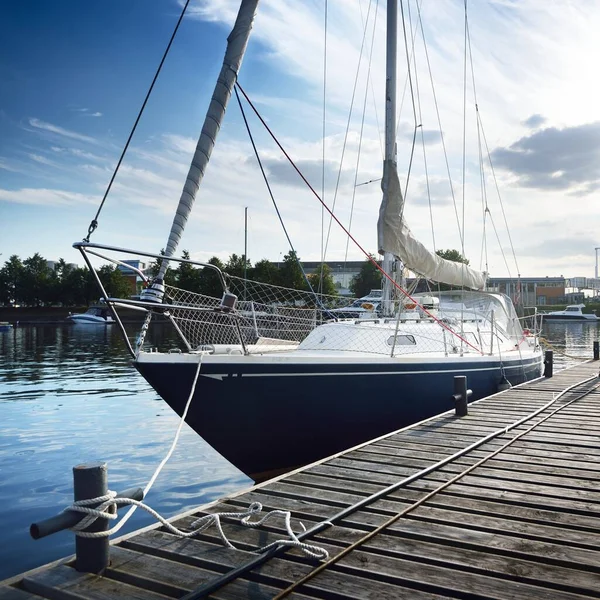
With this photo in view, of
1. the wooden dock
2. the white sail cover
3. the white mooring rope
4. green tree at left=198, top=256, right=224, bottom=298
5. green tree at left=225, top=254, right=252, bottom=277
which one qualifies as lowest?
the wooden dock

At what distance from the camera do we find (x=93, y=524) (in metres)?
3.77

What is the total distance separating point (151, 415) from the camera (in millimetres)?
15398

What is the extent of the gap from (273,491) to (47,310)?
93383 mm

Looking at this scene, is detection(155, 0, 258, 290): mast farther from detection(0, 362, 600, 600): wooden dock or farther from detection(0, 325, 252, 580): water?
detection(0, 325, 252, 580): water

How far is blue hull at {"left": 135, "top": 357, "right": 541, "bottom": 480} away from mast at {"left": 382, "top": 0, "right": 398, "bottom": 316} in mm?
2483

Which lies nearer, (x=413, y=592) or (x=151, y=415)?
(x=413, y=592)

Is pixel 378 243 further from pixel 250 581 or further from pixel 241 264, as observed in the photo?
pixel 241 264

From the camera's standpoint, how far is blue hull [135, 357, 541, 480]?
7863 mm

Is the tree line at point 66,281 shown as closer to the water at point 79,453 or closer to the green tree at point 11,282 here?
the green tree at point 11,282

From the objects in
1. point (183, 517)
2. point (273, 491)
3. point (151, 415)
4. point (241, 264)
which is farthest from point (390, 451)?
point (241, 264)

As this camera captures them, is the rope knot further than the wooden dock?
No

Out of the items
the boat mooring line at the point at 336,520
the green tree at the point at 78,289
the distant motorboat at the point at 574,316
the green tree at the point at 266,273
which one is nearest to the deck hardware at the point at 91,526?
the boat mooring line at the point at 336,520

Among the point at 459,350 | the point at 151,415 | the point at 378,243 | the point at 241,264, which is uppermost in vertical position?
the point at 241,264

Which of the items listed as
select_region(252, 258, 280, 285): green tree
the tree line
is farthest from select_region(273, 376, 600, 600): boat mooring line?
the tree line
